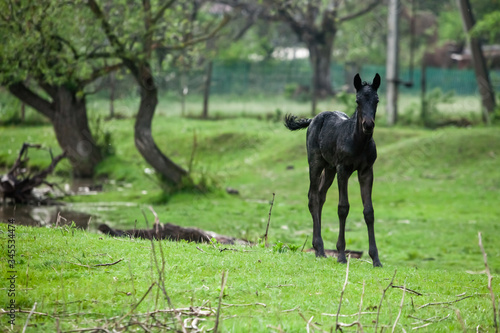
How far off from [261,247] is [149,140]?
1059cm

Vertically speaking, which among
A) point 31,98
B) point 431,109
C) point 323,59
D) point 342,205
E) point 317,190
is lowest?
point 342,205

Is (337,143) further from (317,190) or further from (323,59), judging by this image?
(323,59)

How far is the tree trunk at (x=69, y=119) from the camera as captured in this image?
21195 mm

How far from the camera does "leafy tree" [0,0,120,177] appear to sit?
637 inches

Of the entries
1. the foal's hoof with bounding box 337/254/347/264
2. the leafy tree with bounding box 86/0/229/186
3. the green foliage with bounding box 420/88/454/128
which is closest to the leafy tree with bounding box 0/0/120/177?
the leafy tree with bounding box 86/0/229/186

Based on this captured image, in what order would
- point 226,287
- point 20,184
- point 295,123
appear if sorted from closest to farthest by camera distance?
1. point 226,287
2. point 295,123
3. point 20,184

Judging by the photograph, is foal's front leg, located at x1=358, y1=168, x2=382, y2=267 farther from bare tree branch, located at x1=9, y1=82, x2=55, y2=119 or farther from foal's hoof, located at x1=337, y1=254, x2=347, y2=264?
bare tree branch, located at x1=9, y1=82, x2=55, y2=119

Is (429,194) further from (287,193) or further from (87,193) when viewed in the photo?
(87,193)

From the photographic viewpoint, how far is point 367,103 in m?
8.23

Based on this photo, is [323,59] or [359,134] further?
[323,59]

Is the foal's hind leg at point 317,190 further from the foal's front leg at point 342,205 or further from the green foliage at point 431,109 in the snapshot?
the green foliage at point 431,109

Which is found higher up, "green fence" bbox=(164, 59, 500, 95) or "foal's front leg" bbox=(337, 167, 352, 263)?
"green fence" bbox=(164, 59, 500, 95)

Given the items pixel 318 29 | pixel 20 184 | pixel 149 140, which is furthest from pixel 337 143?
pixel 318 29

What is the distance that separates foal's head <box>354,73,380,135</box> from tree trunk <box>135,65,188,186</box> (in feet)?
38.7
